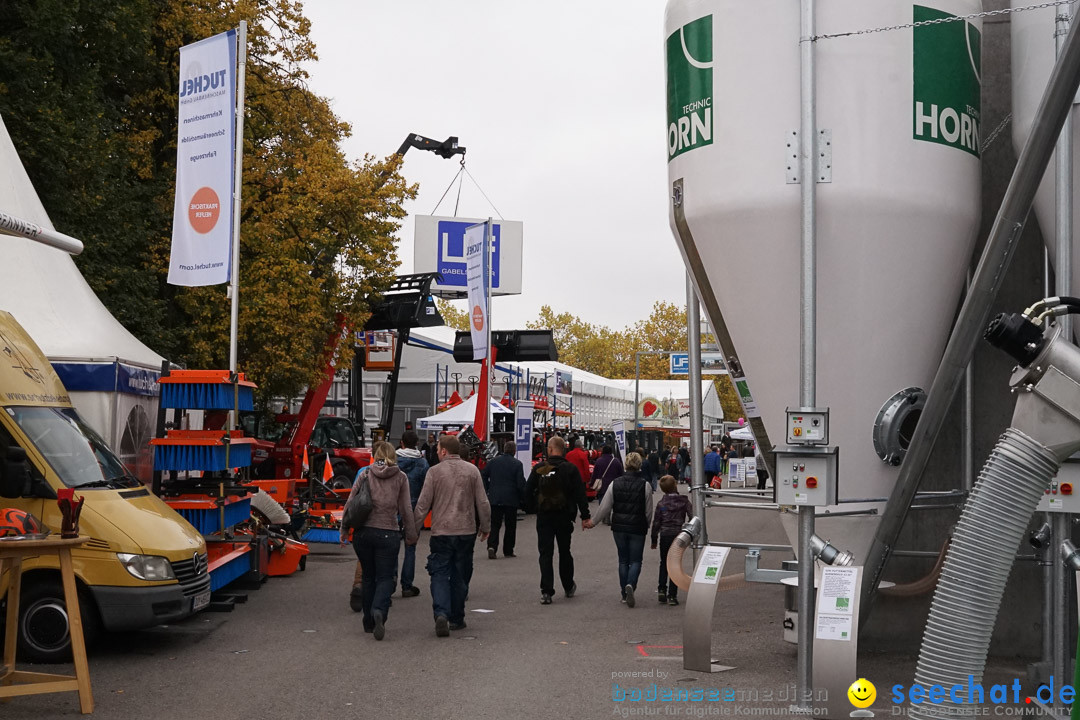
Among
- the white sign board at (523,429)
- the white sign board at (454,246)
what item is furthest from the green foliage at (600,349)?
the white sign board at (523,429)

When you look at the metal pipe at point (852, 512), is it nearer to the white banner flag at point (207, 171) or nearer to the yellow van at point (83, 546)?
the yellow van at point (83, 546)

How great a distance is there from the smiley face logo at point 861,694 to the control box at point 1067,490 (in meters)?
1.72

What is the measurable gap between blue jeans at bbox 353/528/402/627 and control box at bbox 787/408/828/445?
14.8 ft

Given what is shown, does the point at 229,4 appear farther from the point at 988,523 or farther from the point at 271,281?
the point at 988,523

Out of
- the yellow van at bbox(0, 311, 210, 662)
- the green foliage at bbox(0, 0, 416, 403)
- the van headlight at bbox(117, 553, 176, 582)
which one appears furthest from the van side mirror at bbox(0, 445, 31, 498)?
the green foliage at bbox(0, 0, 416, 403)

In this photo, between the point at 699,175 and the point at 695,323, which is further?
the point at 695,323

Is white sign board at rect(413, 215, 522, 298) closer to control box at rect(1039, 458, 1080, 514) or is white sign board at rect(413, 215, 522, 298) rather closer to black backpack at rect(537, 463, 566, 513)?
black backpack at rect(537, 463, 566, 513)

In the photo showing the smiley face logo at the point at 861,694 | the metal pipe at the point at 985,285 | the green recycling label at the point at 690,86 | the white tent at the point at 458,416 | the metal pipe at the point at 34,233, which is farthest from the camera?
the white tent at the point at 458,416

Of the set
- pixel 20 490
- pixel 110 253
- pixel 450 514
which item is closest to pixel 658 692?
pixel 450 514

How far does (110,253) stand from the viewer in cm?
2083

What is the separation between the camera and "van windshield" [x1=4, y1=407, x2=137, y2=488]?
371 inches

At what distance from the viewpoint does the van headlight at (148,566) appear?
9.12 meters

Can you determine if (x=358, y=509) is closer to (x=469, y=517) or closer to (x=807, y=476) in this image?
(x=469, y=517)

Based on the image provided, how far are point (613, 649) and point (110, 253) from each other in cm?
1450
